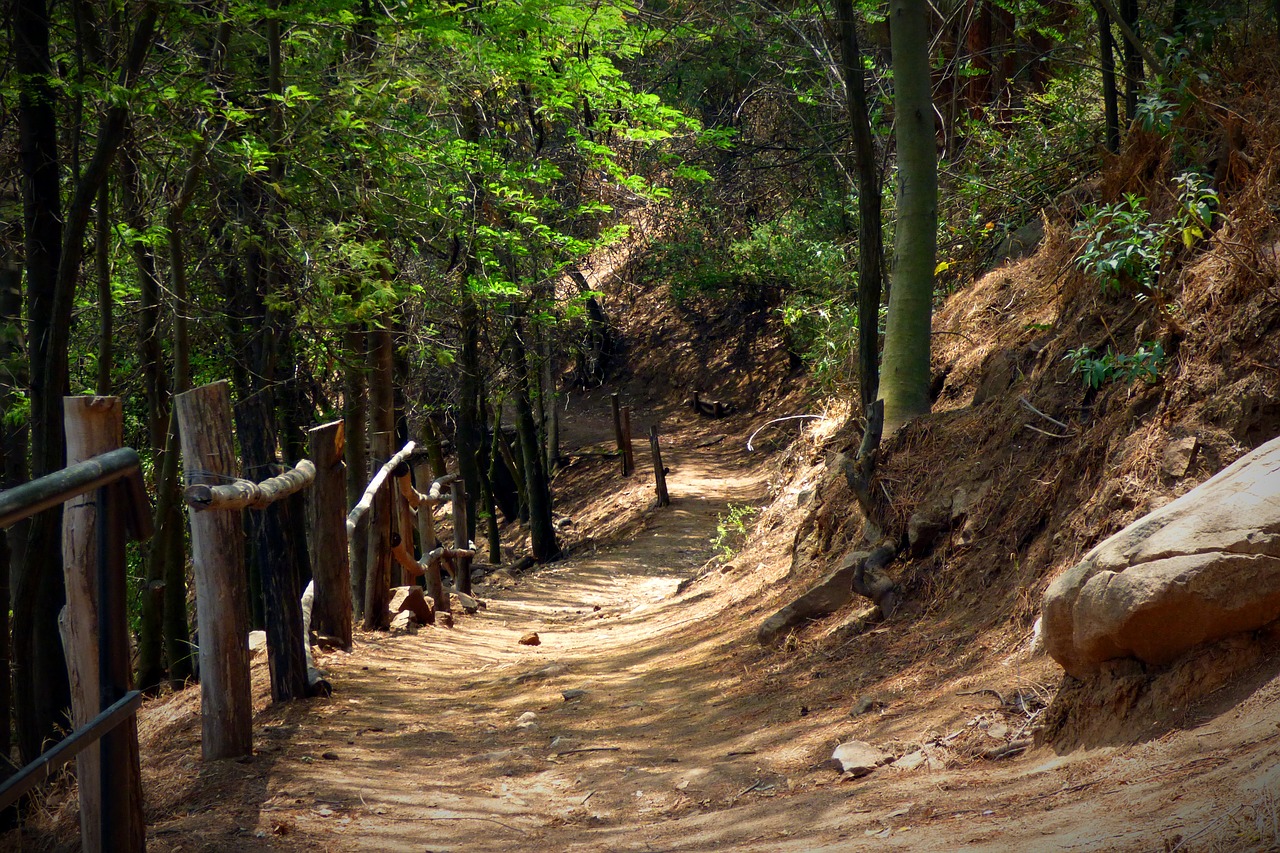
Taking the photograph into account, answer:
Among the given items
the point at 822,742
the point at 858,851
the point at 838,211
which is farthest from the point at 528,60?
the point at 838,211

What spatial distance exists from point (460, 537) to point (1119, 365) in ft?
26.6

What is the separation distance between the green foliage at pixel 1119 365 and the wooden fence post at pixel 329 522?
16.0ft

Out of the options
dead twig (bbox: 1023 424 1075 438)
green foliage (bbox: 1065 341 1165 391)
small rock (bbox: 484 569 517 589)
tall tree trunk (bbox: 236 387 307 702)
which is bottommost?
small rock (bbox: 484 569 517 589)

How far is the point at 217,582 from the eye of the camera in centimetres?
491

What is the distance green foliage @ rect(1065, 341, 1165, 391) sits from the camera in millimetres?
5684

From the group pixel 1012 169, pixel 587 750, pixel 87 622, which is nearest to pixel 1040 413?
pixel 587 750

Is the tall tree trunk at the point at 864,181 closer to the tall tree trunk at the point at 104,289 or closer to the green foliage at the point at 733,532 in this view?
the green foliage at the point at 733,532

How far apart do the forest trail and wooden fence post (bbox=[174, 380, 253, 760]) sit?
21 cm

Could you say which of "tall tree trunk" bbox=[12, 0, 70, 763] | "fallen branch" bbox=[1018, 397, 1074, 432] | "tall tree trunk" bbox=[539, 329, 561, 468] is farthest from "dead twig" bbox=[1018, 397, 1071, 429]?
"tall tree trunk" bbox=[539, 329, 561, 468]

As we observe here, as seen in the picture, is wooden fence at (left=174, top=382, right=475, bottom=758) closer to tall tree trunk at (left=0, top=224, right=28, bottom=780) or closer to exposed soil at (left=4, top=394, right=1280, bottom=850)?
exposed soil at (left=4, top=394, right=1280, bottom=850)

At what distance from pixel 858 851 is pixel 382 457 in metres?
8.81

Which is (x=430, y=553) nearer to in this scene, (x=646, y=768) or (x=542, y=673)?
(x=542, y=673)

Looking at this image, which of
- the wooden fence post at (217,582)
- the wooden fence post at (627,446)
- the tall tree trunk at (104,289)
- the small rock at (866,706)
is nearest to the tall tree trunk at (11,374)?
the tall tree trunk at (104,289)

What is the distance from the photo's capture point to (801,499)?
1133 cm
